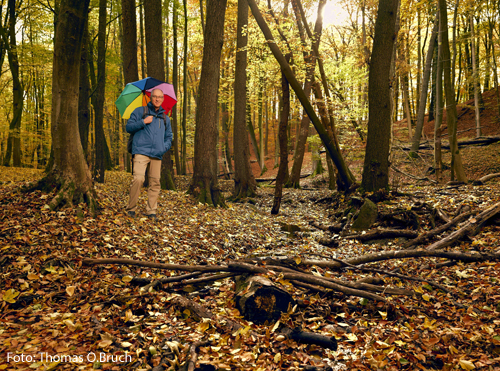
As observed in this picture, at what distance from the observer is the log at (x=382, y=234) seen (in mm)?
5723

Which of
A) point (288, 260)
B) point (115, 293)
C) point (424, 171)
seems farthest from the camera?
point (424, 171)

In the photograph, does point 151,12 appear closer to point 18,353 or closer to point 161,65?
point 161,65

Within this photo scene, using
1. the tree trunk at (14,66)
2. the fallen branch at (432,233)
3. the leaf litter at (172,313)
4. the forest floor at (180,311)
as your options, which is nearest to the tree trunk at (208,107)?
the forest floor at (180,311)

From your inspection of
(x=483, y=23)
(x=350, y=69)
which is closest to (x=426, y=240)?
(x=350, y=69)

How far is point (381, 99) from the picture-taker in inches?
300

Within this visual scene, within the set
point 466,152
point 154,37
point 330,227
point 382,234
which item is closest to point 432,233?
point 382,234

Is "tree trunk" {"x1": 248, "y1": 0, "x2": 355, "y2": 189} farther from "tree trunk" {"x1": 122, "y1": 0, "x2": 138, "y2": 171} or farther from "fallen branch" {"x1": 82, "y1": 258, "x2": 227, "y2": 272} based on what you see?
"fallen branch" {"x1": 82, "y1": 258, "x2": 227, "y2": 272}

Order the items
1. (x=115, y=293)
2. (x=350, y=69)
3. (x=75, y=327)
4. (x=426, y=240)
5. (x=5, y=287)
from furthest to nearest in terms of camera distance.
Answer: (x=350, y=69) → (x=426, y=240) → (x=115, y=293) → (x=5, y=287) → (x=75, y=327)

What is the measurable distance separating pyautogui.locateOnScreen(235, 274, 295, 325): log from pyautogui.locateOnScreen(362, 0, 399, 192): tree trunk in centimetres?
560

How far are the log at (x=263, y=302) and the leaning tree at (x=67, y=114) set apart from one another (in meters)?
3.20

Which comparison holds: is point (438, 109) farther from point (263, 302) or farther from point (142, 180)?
point (263, 302)

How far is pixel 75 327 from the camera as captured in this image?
2.54m

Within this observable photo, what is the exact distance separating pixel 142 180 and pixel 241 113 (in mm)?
6683

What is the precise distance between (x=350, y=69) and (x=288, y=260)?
14.6 meters
